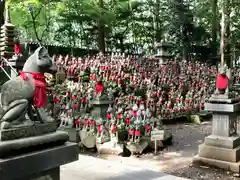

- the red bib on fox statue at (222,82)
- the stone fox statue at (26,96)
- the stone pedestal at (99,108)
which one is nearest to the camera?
the stone fox statue at (26,96)

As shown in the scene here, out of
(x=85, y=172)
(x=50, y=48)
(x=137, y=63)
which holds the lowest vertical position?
(x=85, y=172)

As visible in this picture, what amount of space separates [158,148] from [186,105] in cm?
488

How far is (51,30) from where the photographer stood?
23578 mm

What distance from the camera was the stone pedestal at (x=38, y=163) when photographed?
101 inches

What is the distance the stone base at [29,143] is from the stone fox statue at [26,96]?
0.48ft

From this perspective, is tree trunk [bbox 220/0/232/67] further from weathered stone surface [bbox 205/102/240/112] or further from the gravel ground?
weathered stone surface [bbox 205/102/240/112]

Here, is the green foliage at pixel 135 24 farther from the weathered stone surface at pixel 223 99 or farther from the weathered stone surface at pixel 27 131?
the weathered stone surface at pixel 27 131

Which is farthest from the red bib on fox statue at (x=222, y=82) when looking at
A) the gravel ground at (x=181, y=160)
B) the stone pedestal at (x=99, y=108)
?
the stone pedestal at (x=99, y=108)

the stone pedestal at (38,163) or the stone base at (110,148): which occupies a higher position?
the stone pedestal at (38,163)

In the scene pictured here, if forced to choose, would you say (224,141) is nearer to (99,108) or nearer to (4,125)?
(99,108)

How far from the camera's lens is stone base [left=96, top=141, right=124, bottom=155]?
8.07 m

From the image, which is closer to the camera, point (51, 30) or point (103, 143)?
point (103, 143)

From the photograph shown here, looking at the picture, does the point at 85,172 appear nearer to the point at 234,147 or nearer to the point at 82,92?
the point at 234,147

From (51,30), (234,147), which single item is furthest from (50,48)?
(234,147)
